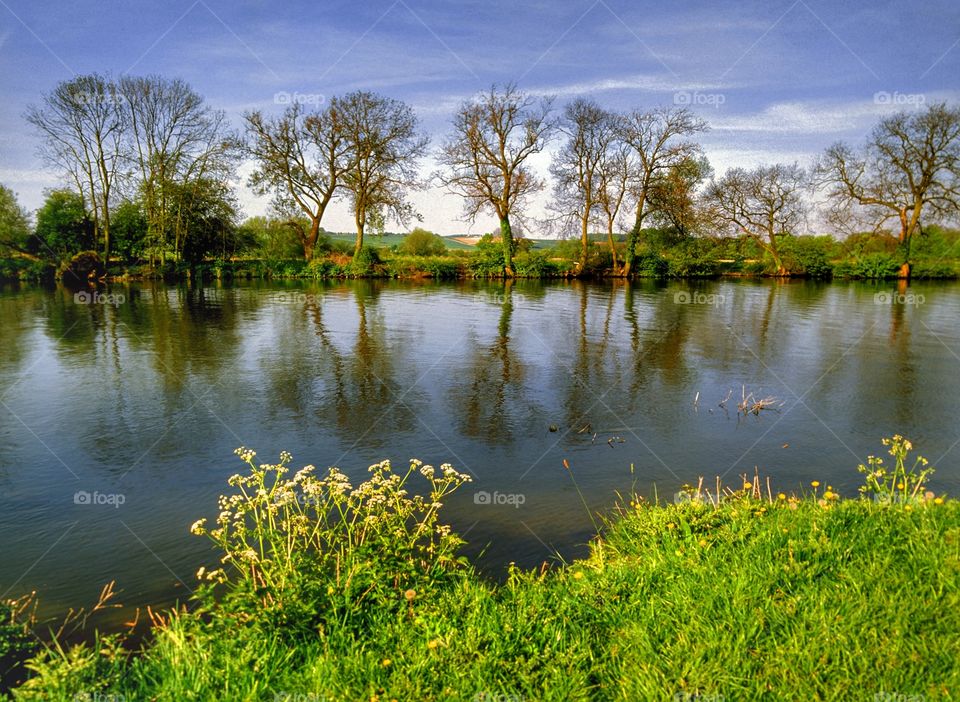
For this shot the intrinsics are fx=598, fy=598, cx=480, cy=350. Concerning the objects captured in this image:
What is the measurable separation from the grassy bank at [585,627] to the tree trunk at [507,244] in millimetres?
37124

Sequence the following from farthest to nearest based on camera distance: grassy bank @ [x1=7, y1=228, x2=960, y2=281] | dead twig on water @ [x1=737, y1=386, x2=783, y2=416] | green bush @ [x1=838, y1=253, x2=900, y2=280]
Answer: green bush @ [x1=838, y1=253, x2=900, y2=280] < grassy bank @ [x1=7, y1=228, x2=960, y2=281] < dead twig on water @ [x1=737, y1=386, x2=783, y2=416]

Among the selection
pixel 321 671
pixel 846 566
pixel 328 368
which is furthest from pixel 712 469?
pixel 328 368

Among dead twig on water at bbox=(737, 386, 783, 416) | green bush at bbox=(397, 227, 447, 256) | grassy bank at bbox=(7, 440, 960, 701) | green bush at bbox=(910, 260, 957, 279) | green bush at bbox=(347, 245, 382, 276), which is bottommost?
dead twig on water at bbox=(737, 386, 783, 416)

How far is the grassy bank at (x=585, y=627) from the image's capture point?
2.95m

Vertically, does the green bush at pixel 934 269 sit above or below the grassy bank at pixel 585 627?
above

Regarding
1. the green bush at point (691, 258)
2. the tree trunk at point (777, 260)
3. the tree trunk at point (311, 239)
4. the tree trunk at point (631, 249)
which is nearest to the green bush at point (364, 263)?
the tree trunk at point (311, 239)

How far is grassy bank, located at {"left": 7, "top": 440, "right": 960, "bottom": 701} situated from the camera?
9.67 feet

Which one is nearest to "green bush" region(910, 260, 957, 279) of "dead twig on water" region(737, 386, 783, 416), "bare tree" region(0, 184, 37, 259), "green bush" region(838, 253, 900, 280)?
"green bush" region(838, 253, 900, 280)

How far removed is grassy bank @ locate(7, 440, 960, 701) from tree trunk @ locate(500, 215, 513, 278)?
122 feet

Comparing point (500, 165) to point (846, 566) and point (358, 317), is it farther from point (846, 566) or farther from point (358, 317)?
point (846, 566)

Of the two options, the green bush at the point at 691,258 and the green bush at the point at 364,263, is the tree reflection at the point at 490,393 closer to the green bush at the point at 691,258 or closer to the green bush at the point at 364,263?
the green bush at the point at 364,263

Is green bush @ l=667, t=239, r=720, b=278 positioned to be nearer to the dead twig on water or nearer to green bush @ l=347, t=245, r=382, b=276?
green bush @ l=347, t=245, r=382, b=276

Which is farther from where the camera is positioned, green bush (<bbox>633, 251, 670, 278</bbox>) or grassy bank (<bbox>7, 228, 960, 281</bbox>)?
green bush (<bbox>633, 251, 670, 278</bbox>)

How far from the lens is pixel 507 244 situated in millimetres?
40875
